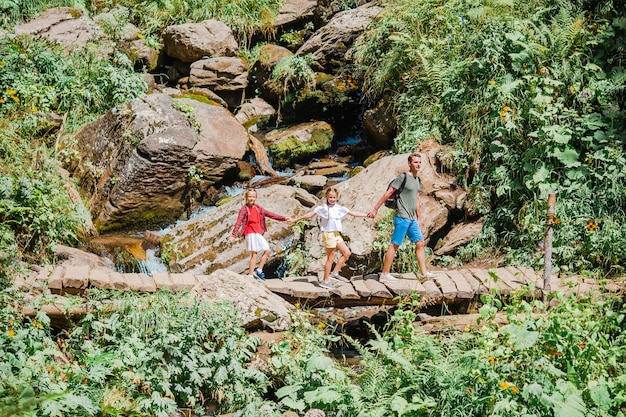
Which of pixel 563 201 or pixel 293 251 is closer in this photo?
pixel 563 201

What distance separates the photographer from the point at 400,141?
11.5 m

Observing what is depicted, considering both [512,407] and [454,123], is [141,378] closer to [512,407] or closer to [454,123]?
[512,407]

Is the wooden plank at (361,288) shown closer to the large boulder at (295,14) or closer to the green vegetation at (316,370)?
the green vegetation at (316,370)

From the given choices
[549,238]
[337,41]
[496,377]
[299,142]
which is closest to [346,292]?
[549,238]

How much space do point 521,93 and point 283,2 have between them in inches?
380

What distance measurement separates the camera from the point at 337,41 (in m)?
15.2

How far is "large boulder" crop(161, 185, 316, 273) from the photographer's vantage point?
33.2 feet

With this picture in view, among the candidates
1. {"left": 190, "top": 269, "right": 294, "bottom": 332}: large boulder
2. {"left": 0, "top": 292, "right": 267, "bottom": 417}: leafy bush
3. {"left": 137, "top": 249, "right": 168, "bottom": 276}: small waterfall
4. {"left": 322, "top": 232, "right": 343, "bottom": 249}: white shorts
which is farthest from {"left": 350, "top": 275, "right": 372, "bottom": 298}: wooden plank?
{"left": 137, "top": 249, "right": 168, "bottom": 276}: small waterfall

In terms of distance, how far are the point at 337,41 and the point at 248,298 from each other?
9628 millimetres

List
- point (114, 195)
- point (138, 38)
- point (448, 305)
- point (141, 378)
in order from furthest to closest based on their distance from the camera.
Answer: point (138, 38) → point (114, 195) → point (448, 305) → point (141, 378)

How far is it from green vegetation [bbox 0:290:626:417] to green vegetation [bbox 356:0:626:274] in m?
3.38

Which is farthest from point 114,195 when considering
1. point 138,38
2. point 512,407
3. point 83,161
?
point 512,407

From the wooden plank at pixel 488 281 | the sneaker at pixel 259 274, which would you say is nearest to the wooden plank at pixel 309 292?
the sneaker at pixel 259 274

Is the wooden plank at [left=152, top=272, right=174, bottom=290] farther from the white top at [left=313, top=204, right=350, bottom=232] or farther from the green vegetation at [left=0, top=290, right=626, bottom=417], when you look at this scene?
the white top at [left=313, top=204, right=350, bottom=232]
